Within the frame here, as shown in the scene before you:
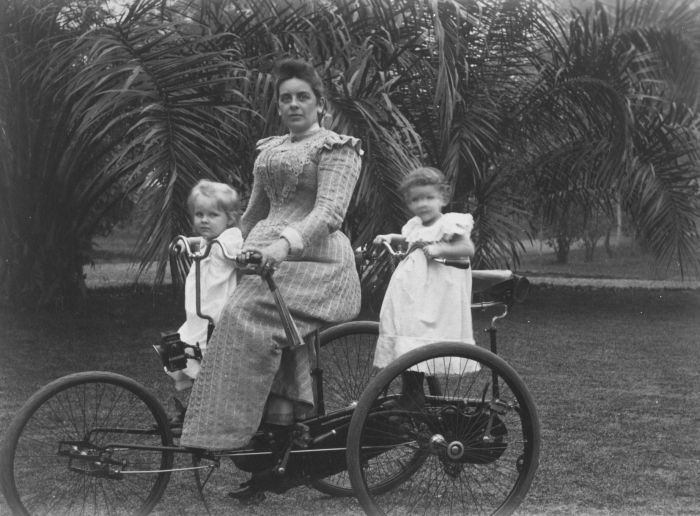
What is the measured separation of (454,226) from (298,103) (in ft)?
2.27

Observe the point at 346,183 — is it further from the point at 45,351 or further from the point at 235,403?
the point at 45,351

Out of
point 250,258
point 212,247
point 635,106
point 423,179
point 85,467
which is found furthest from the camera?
point 635,106

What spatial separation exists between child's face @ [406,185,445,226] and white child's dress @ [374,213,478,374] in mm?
147

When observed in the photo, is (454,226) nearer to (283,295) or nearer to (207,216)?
(283,295)

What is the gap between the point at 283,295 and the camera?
317 centimetres

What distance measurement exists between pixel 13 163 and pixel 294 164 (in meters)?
6.49

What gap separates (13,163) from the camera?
9.04m

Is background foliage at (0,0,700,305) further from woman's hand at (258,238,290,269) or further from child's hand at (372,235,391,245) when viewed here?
woman's hand at (258,238,290,269)

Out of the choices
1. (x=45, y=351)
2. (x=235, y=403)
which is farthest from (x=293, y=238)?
(x=45, y=351)

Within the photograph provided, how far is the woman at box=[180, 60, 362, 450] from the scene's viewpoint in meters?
3.05

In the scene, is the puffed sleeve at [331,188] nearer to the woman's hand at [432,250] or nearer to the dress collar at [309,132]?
the dress collar at [309,132]

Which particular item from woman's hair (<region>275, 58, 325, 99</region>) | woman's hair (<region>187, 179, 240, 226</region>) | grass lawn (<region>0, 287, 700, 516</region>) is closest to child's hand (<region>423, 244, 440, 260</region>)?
woman's hair (<region>275, 58, 325, 99</region>)

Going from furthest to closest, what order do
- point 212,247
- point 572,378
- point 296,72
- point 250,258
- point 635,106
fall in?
point 635,106 → point 572,378 → point 212,247 → point 296,72 → point 250,258

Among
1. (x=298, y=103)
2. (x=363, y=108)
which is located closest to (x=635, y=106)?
(x=363, y=108)
